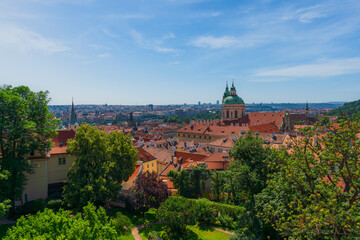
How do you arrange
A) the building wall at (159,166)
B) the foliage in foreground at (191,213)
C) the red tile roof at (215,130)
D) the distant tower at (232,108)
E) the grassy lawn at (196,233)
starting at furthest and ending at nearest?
the distant tower at (232,108), the red tile roof at (215,130), the building wall at (159,166), the grassy lawn at (196,233), the foliage in foreground at (191,213)

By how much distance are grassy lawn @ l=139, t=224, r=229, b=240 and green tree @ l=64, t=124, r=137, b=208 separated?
21.1ft

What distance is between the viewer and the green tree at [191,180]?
3897 cm

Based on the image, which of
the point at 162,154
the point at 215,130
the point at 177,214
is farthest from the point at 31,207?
the point at 215,130

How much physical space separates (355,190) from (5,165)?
3307 cm

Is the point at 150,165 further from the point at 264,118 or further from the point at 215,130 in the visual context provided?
the point at 264,118

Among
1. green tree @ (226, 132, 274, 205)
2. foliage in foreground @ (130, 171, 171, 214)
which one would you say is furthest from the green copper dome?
green tree @ (226, 132, 274, 205)

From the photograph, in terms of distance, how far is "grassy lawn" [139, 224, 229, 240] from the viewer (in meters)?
29.5

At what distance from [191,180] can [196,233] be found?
31.3 feet

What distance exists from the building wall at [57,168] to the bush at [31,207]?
4932mm

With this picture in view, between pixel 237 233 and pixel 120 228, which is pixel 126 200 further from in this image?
pixel 237 233

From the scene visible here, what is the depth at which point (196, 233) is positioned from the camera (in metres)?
30.9

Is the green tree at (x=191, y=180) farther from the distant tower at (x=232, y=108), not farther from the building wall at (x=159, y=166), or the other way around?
the distant tower at (x=232, y=108)

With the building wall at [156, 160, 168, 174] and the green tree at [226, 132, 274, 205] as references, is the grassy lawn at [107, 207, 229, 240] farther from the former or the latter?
the building wall at [156, 160, 168, 174]

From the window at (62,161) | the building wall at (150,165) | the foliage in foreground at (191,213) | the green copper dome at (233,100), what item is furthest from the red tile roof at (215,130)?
the window at (62,161)
